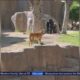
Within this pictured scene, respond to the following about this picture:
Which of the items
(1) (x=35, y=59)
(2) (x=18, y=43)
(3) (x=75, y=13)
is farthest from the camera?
(3) (x=75, y=13)

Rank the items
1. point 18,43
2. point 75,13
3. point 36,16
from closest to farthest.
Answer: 1. point 18,43
2. point 36,16
3. point 75,13

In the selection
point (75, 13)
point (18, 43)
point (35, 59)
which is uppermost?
point (75, 13)

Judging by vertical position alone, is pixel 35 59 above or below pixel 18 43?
below

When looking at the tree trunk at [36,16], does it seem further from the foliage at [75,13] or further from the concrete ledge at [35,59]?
the foliage at [75,13]

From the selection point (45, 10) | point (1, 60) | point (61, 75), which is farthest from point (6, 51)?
point (45, 10)

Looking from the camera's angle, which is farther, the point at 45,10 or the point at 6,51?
the point at 45,10

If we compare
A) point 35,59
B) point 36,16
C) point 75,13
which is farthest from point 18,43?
point 75,13

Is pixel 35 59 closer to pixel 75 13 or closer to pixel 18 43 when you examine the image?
pixel 18 43

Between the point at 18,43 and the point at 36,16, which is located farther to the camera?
the point at 36,16

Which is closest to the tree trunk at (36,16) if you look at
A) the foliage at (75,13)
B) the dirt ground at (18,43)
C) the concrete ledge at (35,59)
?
the dirt ground at (18,43)

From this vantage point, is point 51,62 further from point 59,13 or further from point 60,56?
point 59,13

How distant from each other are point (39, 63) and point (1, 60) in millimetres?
803

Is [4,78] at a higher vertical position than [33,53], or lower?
lower

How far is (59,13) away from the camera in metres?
21.3
